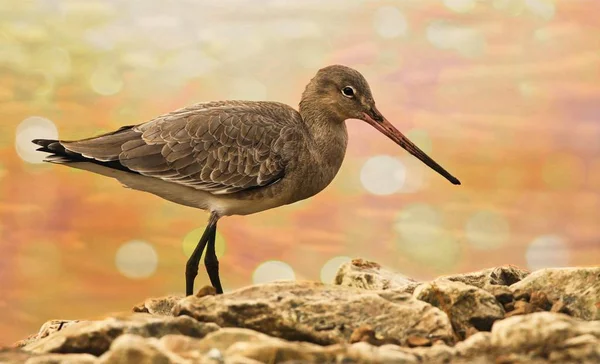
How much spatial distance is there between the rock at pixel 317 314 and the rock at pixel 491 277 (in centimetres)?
278

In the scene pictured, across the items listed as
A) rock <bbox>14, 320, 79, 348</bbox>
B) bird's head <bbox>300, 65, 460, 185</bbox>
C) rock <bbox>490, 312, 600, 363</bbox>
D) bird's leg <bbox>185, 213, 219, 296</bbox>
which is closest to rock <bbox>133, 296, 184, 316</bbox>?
bird's leg <bbox>185, 213, 219, 296</bbox>

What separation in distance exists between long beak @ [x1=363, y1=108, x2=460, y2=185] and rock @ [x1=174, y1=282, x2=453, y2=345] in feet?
11.5

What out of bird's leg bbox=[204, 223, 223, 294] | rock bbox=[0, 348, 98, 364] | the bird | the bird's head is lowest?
rock bbox=[0, 348, 98, 364]

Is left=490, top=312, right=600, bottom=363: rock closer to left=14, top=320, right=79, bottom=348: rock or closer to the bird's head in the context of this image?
the bird's head

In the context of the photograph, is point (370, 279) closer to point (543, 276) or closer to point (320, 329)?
point (543, 276)

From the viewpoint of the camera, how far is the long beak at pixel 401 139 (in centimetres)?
1030

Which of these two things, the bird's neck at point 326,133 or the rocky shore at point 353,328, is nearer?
the rocky shore at point 353,328

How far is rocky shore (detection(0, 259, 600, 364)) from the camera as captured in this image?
5.81m

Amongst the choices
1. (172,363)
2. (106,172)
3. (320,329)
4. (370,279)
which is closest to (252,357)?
(172,363)

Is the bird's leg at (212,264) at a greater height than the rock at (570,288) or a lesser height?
greater

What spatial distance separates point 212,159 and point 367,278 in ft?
7.08

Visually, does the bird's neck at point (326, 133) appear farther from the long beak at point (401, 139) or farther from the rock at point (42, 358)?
the rock at point (42, 358)

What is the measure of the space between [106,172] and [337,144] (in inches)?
104

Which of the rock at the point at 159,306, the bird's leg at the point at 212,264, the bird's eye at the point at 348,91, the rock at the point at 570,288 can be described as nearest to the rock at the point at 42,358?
the rock at the point at 159,306
